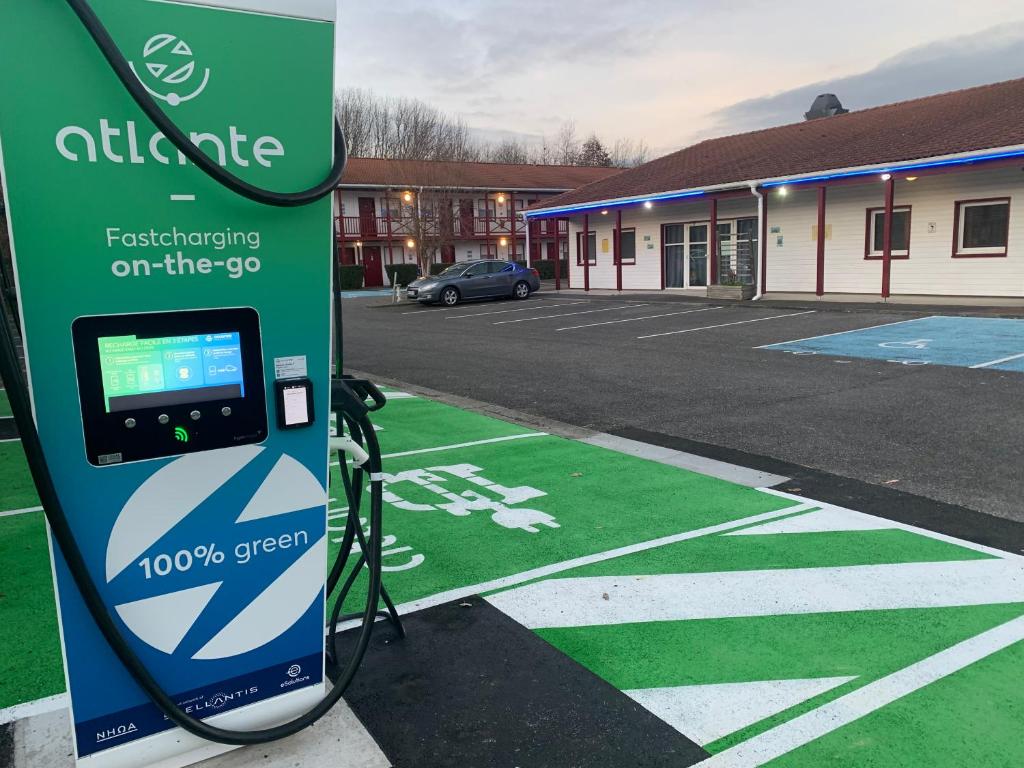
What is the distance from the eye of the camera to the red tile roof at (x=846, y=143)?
Answer: 59.8ft

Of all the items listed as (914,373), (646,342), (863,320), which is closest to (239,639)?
(914,373)

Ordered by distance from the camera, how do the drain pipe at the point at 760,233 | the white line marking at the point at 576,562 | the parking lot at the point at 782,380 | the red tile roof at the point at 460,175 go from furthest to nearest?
the red tile roof at the point at 460,175, the drain pipe at the point at 760,233, the parking lot at the point at 782,380, the white line marking at the point at 576,562

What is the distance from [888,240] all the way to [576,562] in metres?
17.6

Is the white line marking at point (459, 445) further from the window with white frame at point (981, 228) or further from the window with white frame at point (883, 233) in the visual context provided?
the window with white frame at point (981, 228)

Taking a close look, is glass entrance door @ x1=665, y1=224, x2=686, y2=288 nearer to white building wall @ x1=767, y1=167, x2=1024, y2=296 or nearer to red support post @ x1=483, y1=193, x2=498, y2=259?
white building wall @ x1=767, y1=167, x2=1024, y2=296

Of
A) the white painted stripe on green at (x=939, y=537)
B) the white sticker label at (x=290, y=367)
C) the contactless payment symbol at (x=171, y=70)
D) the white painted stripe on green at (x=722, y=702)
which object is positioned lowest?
the white painted stripe on green at (x=722, y=702)

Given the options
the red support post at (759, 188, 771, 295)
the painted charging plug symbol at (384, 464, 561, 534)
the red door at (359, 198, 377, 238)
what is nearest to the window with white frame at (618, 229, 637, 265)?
the red support post at (759, 188, 771, 295)

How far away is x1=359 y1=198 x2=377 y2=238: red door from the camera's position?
1615 inches

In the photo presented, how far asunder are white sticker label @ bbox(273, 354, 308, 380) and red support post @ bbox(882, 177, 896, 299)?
62.8 feet

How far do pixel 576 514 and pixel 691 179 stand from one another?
21.3m

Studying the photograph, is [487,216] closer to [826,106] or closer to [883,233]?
[826,106]

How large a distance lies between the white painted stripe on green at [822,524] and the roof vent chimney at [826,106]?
29495 millimetres

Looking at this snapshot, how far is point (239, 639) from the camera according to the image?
246cm

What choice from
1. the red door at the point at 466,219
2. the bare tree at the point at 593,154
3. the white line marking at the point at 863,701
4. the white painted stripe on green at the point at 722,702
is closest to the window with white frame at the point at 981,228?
the white line marking at the point at 863,701
